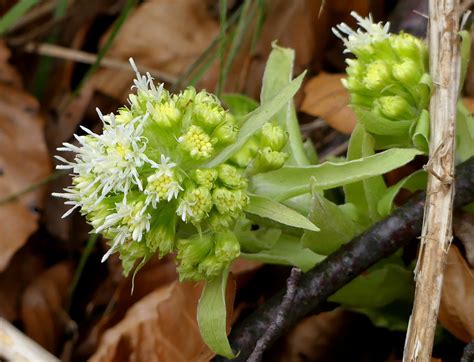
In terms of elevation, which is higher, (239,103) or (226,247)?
(239,103)

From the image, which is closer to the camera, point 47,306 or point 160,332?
point 160,332

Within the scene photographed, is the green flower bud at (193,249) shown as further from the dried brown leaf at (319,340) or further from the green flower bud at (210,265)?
the dried brown leaf at (319,340)

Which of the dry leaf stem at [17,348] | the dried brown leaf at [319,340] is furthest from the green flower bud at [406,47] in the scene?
the dry leaf stem at [17,348]

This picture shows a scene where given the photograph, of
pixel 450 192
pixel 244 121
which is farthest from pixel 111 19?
pixel 450 192

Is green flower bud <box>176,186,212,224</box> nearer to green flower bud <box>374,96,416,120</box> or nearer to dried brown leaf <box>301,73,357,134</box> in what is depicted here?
green flower bud <box>374,96,416,120</box>

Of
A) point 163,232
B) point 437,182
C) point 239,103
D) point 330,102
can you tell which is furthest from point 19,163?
point 437,182

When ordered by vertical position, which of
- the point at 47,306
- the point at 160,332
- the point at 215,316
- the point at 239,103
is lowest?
the point at 47,306

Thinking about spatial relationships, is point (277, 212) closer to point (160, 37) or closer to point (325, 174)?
point (325, 174)
